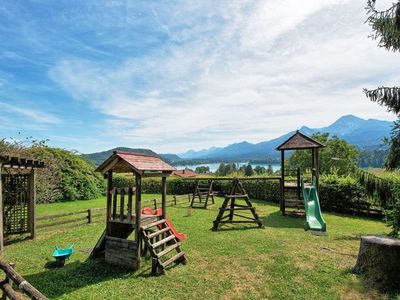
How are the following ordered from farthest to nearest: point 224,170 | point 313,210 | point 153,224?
1. point 224,170
2. point 313,210
3. point 153,224

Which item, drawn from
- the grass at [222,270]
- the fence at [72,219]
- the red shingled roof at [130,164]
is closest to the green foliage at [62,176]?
the fence at [72,219]

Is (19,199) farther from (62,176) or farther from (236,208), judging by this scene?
(62,176)

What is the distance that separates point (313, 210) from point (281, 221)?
1.60 m

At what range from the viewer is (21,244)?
9.42 m

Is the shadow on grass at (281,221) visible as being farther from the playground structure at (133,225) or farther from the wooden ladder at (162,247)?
the playground structure at (133,225)

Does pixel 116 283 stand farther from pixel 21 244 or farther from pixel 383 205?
pixel 383 205

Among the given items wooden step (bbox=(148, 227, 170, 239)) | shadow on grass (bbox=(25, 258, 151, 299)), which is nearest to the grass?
shadow on grass (bbox=(25, 258, 151, 299))

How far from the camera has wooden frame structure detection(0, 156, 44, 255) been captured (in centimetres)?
1030

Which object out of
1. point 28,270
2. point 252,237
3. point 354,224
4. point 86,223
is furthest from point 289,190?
point 28,270

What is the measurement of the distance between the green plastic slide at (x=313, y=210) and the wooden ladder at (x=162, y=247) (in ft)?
21.1

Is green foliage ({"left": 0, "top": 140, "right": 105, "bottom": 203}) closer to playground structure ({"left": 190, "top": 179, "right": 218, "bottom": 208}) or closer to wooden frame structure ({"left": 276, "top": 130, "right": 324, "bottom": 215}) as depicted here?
playground structure ({"left": 190, "top": 179, "right": 218, "bottom": 208})

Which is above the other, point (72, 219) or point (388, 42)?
point (388, 42)

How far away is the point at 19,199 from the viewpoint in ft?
35.8

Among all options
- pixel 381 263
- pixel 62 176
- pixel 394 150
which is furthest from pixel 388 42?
pixel 62 176
